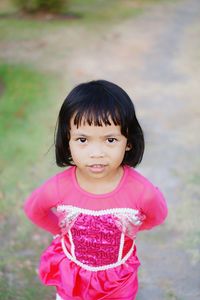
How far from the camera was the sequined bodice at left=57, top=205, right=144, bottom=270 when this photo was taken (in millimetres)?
Result: 1937

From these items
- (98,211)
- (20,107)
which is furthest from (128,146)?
(20,107)

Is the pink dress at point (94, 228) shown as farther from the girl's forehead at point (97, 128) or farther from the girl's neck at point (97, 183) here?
the girl's forehead at point (97, 128)

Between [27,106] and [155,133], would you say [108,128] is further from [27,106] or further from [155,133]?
[27,106]

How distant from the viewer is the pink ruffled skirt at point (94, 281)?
6.79ft

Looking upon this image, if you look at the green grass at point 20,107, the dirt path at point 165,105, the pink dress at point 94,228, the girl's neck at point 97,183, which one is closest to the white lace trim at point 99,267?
the pink dress at point 94,228

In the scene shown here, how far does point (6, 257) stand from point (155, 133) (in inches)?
A: 85.9

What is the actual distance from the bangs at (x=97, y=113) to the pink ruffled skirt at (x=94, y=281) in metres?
0.65

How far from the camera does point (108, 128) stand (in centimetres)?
180

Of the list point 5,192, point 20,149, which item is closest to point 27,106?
point 20,149

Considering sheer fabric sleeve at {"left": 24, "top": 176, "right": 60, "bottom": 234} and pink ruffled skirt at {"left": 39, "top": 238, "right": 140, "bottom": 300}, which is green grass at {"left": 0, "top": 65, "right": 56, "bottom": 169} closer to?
sheer fabric sleeve at {"left": 24, "top": 176, "right": 60, "bottom": 234}

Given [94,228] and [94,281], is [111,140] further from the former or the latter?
[94,281]

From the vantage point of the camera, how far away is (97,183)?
6.38 feet

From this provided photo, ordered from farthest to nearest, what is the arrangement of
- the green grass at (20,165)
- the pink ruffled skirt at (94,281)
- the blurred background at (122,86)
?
the blurred background at (122,86)
the green grass at (20,165)
the pink ruffled skirt at (94,281)


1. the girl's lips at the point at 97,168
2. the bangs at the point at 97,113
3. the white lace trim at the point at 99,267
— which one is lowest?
the white lace trim at the point at 99,267
